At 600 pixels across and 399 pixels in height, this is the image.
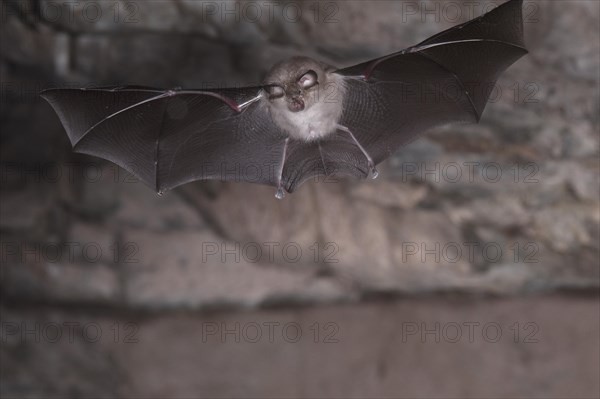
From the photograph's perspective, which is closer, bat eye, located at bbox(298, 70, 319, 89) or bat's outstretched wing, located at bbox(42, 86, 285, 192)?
bat eye, located at bbox(298, 70, 319, 89)

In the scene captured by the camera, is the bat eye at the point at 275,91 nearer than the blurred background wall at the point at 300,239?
Yes

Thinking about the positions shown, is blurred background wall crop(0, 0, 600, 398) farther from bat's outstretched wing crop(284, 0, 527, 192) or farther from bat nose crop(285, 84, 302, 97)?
bat nose crop(285, 84, 302, 97)

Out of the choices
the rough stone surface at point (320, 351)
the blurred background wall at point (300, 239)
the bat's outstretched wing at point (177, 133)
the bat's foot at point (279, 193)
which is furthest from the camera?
the rough stone surface at point (320, 351)

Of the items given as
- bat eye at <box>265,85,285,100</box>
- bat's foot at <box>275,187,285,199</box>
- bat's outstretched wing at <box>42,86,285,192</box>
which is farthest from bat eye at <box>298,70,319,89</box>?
bat's foot at <box>275,187,285,199</box>

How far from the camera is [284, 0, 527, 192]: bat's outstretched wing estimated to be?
150 inches

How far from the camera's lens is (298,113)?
13.6 feet

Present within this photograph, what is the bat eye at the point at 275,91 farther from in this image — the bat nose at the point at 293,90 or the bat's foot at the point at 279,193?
the bat's foot at the point at 279,193

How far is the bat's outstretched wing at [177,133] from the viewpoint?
13.0 ft

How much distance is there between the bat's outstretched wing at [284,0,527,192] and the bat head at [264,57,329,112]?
160 millimetres

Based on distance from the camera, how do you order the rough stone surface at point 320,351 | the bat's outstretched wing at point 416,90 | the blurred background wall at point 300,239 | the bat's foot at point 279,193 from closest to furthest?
the bat's outstretched wing at point 416,90, the bat's foot at point 279,193, the blurred background wall at point 300,239, the rough stone surface at point 320,351

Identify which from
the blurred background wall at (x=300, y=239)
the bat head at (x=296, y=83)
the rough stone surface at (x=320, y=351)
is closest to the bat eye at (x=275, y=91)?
the bat head at (x=296, y=83)

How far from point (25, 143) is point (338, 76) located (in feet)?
7.39

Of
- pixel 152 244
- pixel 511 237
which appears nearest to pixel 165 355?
pixel 152 244

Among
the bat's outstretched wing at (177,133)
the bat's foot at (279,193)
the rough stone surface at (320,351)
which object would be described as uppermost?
the bat's outstretched wing at (177,133)
